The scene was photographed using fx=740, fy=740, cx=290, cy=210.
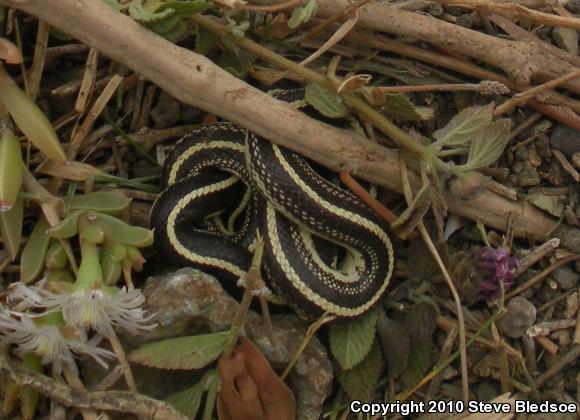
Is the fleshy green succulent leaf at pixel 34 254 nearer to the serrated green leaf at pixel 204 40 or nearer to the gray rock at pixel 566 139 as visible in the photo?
the serrated green leaf at pixel 204 40

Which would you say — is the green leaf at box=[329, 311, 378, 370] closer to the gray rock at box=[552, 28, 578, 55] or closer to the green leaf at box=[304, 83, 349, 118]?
the green leaf at box=[304, 83, 349, 118]

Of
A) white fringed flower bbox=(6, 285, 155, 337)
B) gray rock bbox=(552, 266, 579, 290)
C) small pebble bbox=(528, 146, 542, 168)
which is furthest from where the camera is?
small pebble bbox=(528, 146, 542, 168)

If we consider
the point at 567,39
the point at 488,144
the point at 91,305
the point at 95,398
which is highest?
the point at 567,39

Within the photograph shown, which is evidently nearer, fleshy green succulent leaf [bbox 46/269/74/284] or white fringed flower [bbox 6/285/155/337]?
white fringed flower [bbox 6/285/155/337]

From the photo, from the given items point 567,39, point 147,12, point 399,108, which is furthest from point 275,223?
point 567,39

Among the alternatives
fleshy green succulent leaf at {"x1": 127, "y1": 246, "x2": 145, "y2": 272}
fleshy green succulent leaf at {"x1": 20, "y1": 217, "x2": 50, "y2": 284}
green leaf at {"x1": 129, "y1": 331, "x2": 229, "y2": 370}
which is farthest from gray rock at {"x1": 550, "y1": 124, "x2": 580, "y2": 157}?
fleshy green succulent leaf at {"x1": 20, "y1": 217, "x2": 50, "y2": 284}

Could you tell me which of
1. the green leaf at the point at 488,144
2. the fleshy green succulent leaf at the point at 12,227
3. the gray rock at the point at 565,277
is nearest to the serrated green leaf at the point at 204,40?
the fleshy green succulent leaf at the point at 12,227

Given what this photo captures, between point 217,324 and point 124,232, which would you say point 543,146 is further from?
point 124,232

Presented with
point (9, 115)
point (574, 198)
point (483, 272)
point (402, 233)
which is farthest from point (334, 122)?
point (9, 115)
